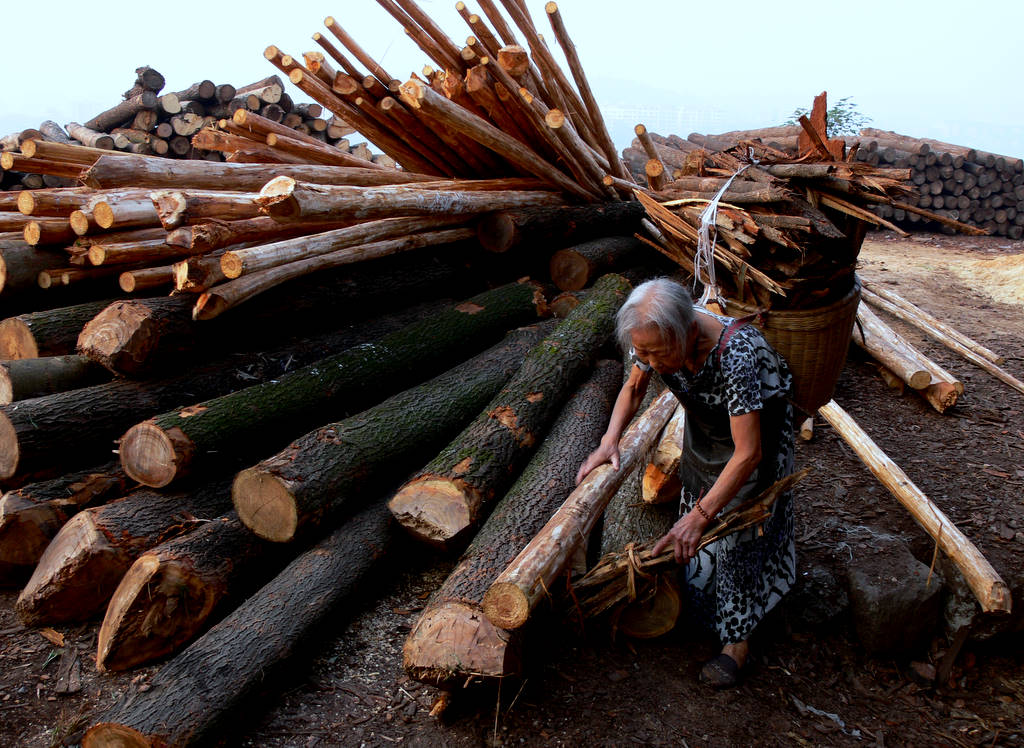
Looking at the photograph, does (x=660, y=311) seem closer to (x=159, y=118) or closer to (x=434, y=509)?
(x=434, y=509)

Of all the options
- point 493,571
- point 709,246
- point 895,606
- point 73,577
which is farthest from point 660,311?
point 73,577

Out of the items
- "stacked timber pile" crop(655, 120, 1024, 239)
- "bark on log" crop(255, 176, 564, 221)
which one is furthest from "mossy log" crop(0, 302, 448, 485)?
"stacked timber pile" crop(655, 120, 1024, 239)

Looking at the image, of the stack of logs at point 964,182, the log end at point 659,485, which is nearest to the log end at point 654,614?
the log end at point 659,485

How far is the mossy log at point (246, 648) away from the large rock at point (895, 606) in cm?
250

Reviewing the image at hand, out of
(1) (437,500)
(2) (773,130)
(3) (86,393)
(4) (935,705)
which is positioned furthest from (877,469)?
(2) (773,130)

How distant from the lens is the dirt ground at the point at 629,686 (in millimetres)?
2969

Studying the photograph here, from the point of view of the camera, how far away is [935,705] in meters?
3.22

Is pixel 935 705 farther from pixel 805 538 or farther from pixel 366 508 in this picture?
pixel 366 508

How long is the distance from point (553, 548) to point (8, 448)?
304 cm

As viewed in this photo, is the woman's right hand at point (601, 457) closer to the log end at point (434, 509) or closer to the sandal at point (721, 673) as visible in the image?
the log end at point (434, 509)

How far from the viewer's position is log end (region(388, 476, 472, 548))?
361 centimetres

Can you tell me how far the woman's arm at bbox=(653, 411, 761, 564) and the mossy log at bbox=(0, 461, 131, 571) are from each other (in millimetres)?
3156

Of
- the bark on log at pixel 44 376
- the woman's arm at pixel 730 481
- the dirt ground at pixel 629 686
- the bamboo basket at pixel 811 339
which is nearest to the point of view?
the woman's arm at pixel 730 481

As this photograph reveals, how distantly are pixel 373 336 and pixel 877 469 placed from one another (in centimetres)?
349
